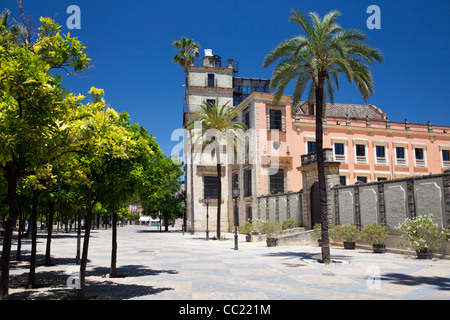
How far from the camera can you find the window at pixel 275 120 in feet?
138

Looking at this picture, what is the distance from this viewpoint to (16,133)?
6.38m

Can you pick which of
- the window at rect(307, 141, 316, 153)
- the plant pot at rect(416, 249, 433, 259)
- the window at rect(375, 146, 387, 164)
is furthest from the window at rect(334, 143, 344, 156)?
the plant pot at rect(416, 249, 433, 259)

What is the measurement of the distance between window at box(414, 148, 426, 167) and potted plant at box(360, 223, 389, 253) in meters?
27.1

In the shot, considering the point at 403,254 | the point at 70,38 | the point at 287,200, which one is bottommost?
the point at 403,254

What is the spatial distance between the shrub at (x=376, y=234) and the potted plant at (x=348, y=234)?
117cm

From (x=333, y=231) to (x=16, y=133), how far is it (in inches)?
803

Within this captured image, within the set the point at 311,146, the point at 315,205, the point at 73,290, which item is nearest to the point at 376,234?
the point at 315,205

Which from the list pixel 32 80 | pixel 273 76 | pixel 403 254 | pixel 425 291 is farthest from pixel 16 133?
pixel 403 254

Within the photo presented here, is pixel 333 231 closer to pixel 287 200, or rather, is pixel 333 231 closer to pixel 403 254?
pixel 403 254

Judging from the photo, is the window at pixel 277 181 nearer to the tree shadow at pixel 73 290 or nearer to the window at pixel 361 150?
the window at pixel 361 150

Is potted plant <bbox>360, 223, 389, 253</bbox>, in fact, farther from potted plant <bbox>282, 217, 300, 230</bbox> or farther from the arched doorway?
potted plant <bbox>282, 217, 300, 230</bbox>

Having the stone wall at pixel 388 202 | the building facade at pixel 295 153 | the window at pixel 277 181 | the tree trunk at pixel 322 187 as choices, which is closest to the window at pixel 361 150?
the building facade at pixel 295 153

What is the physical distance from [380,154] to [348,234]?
23683 millimetres

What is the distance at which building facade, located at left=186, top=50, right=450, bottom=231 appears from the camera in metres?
41.2
